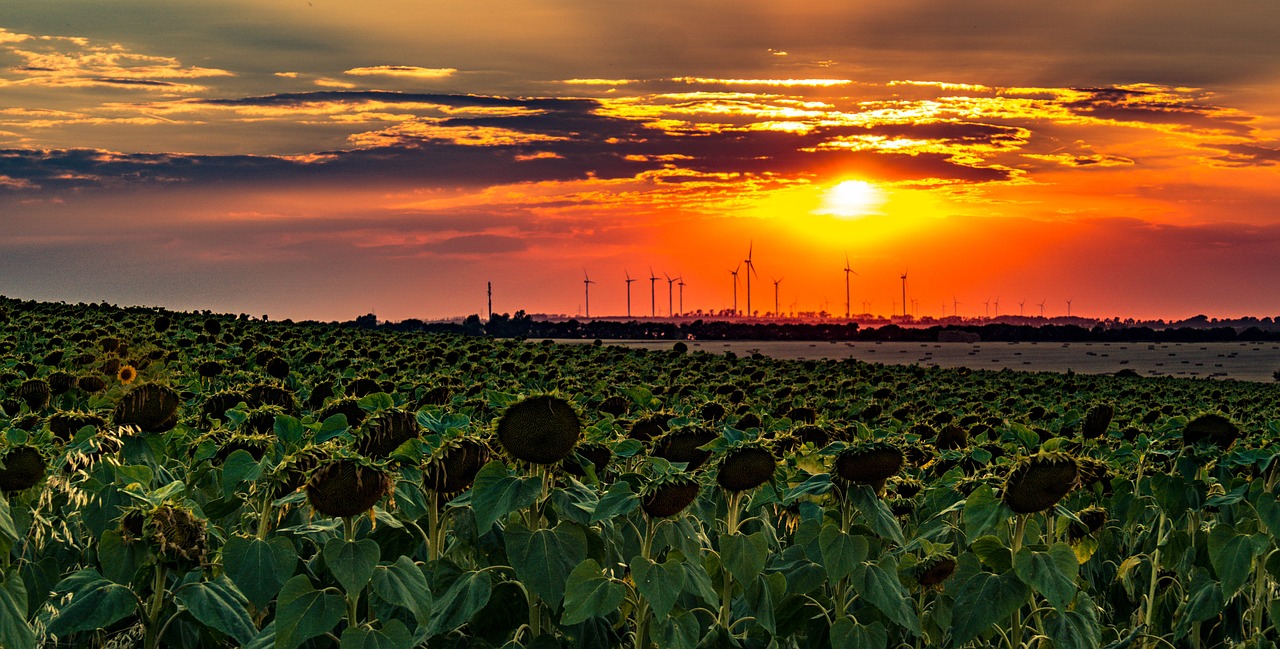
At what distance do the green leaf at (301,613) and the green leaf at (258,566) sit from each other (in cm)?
14

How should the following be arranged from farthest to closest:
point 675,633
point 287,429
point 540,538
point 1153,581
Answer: point 1153,581 → point 287,429 → point 675,633 → point 540,538

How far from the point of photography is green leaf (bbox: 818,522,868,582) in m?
7.01

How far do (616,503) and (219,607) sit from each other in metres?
2.02

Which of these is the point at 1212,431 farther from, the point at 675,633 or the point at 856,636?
the point at 675,633

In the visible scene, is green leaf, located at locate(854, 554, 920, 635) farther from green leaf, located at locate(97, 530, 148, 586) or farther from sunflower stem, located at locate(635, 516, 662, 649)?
green leaf, located at locate(97, 530, 148, 586)

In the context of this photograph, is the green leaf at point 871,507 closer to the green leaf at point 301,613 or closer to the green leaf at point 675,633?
the green leaf at point 675,633

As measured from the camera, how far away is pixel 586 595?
608 cm

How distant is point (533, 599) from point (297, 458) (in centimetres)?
143

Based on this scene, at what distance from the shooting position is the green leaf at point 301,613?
5586 mm

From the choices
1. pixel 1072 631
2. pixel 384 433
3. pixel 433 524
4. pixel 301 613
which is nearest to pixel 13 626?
pixel 301 613

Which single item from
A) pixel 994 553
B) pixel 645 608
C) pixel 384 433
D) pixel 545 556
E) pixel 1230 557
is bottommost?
pixel 1230 557

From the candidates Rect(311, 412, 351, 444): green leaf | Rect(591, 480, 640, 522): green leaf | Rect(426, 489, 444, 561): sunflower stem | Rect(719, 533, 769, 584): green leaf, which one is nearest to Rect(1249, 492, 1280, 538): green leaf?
Rect(719, 533, 769, 584): green leaf

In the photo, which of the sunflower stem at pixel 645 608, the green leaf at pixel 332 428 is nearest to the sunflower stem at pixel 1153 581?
the sunflower stem at pixel 645 608

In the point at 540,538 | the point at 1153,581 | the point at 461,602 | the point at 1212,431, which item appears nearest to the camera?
the point at 461,602
